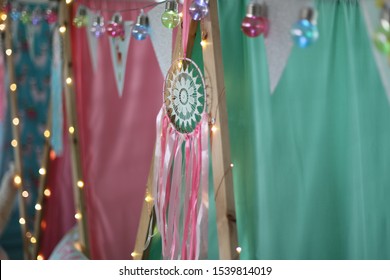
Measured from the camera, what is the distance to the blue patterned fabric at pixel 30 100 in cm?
378

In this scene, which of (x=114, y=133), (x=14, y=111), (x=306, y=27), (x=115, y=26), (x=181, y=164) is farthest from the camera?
(x=14, y=111)

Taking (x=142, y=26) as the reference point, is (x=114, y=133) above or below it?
below

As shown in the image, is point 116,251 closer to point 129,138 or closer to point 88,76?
point 129,138

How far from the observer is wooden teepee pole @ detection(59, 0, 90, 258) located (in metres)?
3.06

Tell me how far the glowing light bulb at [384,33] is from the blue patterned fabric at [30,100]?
2831 millimetres

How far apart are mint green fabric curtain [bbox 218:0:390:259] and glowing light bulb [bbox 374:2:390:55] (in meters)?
0.82

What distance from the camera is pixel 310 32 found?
1399 millimetres

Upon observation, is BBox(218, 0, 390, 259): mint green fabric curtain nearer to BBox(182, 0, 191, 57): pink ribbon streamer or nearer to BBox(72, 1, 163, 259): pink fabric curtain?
BBox(182, 0, 191, 57): pink ribbon streamer

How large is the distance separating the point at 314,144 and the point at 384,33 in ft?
3.28

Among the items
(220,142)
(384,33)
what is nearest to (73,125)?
(220,142)

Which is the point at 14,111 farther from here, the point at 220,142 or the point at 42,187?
the point at 220,142

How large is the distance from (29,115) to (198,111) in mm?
2126

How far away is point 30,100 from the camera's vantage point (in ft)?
12.6

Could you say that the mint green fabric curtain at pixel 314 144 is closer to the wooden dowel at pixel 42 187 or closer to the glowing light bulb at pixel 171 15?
the glowing light bulb at pixel 171 15
